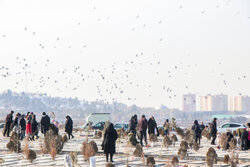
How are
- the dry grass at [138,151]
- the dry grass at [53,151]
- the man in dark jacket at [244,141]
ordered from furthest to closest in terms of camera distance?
the man in dark jacket at [244,141] < the dry grass at [138,151] < the dry grass at [53,151]

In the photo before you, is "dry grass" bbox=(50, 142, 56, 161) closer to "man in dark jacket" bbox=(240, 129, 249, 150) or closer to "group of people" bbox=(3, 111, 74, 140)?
"group of people" bbox=(3, 111, 74, 140)

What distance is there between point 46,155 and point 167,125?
14130 mm

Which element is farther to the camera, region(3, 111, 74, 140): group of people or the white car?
the white car

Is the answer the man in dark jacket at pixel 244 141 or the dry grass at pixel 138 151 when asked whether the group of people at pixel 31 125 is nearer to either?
the dry grass at pixel 138 151

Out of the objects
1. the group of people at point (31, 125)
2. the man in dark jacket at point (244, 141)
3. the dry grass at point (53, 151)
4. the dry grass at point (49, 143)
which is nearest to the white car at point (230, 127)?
the group of people at point (31, 125)

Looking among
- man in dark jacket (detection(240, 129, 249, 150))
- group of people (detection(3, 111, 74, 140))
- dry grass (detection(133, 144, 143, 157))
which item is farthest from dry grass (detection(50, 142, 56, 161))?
man in dark jacket (detection(240, 129, 249, 150))

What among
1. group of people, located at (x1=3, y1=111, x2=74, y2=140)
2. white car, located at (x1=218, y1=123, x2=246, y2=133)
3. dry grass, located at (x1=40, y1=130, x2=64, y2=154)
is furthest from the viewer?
white car, located at (x1=218, y1=123, x2=246, y2=133)

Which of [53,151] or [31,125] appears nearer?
[53,151]

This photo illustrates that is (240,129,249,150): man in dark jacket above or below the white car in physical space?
below

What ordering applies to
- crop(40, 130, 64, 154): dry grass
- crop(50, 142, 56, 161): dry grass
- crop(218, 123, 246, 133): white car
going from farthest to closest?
crop(218, 123, 246, 133): white car < crop(40, 130, 64, 154): dry grass < crop(50, 142, 56, 161): dry grass

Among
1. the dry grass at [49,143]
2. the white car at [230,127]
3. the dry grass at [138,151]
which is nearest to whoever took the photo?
the dry grass at [138,151]

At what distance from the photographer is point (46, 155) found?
17.7 meters

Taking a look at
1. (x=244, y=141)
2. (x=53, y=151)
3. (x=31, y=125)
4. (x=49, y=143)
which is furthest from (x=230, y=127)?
(x=53, y=151)

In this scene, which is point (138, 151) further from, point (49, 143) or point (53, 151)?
point (49, 143)
